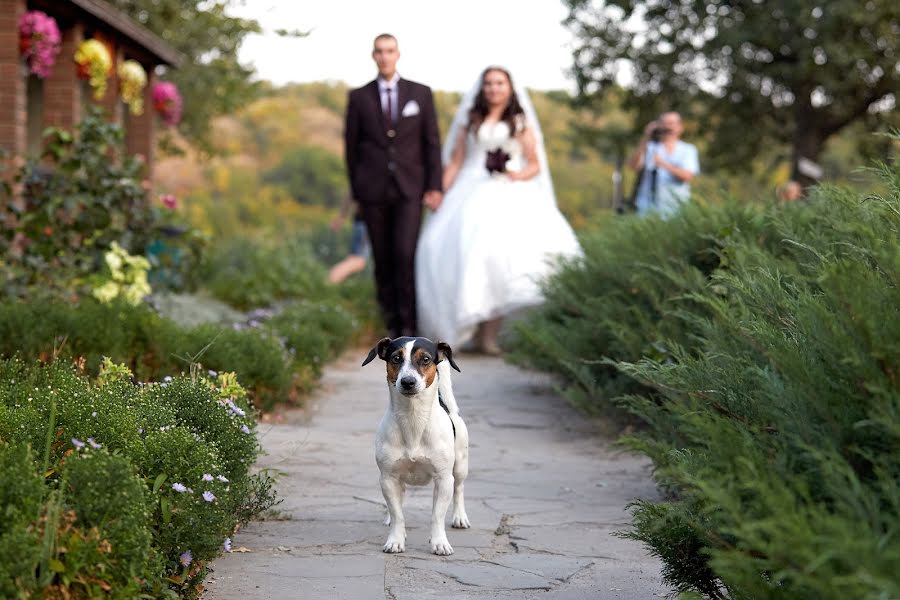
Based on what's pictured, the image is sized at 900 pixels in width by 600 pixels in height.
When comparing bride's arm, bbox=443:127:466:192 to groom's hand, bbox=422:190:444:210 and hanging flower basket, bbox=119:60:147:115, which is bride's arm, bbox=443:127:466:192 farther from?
hanging flower basket, bbox=119:60:147:115

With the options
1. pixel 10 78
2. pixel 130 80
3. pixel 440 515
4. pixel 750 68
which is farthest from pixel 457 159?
pixel 750 68

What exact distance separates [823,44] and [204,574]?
22.2 metres

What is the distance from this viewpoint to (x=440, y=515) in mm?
4422

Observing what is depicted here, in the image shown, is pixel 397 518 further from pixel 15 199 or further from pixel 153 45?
pixel 153 45

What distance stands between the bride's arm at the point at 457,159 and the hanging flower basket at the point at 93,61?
11.0ft

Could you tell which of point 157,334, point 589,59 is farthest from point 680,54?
point 157,334

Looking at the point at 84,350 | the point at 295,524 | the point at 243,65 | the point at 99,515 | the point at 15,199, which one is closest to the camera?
the point at 99,515

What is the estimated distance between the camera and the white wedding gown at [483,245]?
10797 mm

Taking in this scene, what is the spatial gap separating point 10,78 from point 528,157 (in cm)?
456

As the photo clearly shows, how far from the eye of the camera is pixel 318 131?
6350 cm

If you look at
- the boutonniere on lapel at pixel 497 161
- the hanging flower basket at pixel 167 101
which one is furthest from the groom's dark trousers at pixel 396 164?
the hanging flower basket at pixel 167 101

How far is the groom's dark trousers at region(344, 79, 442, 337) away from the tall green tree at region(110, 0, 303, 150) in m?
6.05

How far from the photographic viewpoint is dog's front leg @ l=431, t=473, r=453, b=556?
14.5 ft

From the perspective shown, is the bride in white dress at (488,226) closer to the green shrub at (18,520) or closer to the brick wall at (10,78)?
the brick wall at (10,78)
